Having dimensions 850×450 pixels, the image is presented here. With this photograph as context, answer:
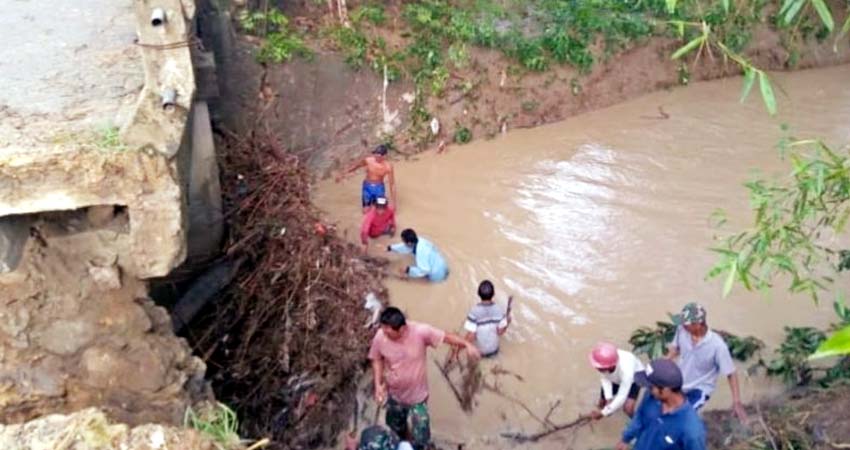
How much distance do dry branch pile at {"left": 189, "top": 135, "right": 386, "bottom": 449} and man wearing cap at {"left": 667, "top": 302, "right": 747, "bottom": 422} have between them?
2424 millimetres

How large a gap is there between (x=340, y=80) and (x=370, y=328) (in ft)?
12.4

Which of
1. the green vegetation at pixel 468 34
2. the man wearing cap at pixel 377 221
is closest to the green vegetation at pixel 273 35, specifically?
the green vegetation at pixel 468 34

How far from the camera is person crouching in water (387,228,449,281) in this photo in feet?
24.5

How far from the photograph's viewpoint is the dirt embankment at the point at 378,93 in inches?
351

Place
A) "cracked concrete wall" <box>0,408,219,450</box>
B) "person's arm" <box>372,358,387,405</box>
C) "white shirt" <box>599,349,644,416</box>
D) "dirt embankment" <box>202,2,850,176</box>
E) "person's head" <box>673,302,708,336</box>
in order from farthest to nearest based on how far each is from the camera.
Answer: "dirt embankment" <box>202,2,850,176</box>, "white shirt" <box>599,349,644,416</box>, "person's arm" <box>372,358,387,405</box>, "person's head" <box>673,302,708,336</box>, "cracked concrete wall" <box>0,408,219,450</box>

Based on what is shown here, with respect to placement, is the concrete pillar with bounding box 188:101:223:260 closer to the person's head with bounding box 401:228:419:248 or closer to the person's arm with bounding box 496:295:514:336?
the person's head with bounding box 401:228:419:248

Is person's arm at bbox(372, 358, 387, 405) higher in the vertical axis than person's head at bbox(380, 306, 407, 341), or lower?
lower

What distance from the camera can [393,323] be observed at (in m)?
5.14

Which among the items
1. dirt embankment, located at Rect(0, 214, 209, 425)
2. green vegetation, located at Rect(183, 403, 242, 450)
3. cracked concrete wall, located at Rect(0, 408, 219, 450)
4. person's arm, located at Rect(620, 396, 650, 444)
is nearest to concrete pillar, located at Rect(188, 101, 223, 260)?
dirt embankment, located at Rect(0, 214, 209, 425)

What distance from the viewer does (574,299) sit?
7594 mm

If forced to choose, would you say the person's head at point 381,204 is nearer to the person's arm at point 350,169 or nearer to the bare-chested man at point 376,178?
the bare-chested man at point 376,178

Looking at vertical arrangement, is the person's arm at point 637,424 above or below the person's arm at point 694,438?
below

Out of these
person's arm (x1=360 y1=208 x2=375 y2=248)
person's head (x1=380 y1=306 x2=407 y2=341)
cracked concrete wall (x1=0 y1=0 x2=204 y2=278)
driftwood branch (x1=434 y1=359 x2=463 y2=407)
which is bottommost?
driftwood branch (x1=434 y1=359 x2=463 y2=407)

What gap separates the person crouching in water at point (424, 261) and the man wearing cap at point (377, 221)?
1.34ft
